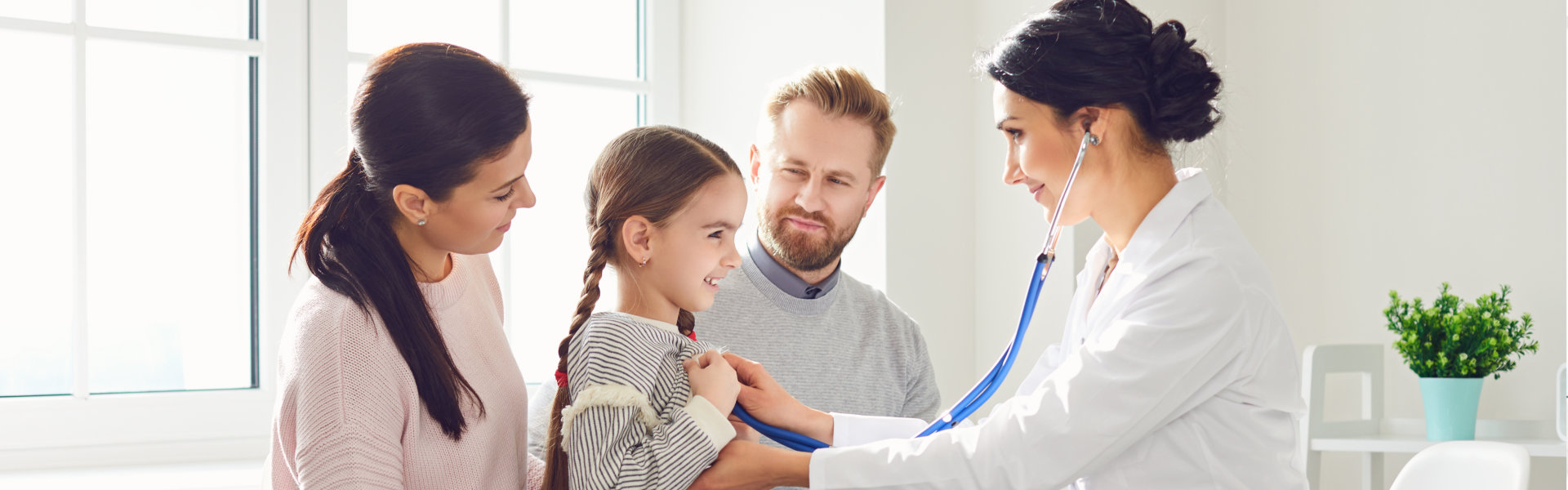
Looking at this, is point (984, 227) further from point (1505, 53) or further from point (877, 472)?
point (877, 472)

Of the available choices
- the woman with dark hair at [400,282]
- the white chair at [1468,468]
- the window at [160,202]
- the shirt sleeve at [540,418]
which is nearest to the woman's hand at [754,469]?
the woman with dark hair at [400,282]

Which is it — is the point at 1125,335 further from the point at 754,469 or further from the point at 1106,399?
the point at 754,469

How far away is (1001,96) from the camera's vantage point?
4.37 feet

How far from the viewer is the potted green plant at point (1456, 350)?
215cm

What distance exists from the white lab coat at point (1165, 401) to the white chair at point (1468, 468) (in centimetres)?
80

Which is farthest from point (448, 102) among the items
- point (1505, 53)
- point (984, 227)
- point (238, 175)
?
point (1505, 53)

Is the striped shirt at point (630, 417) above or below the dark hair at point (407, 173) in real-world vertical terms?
below

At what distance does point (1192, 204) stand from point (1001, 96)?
256 mm

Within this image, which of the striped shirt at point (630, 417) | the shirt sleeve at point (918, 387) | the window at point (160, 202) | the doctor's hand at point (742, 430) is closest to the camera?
the striped shirt at point (630, 417)

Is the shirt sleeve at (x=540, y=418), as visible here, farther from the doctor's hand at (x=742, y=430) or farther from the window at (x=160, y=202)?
the window at (x=160, y=202)

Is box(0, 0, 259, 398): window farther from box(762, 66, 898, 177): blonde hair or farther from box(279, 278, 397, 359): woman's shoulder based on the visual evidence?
box(279, 278, 397, 359): woman's shoulder

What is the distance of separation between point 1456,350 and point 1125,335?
55.7 inches

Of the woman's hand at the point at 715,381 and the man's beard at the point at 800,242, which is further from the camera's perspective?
the man's beard at the point at 800,242

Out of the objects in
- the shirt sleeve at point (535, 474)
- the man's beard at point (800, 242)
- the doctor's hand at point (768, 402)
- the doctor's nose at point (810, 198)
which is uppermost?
the doctor's nose at point (810, 198)
